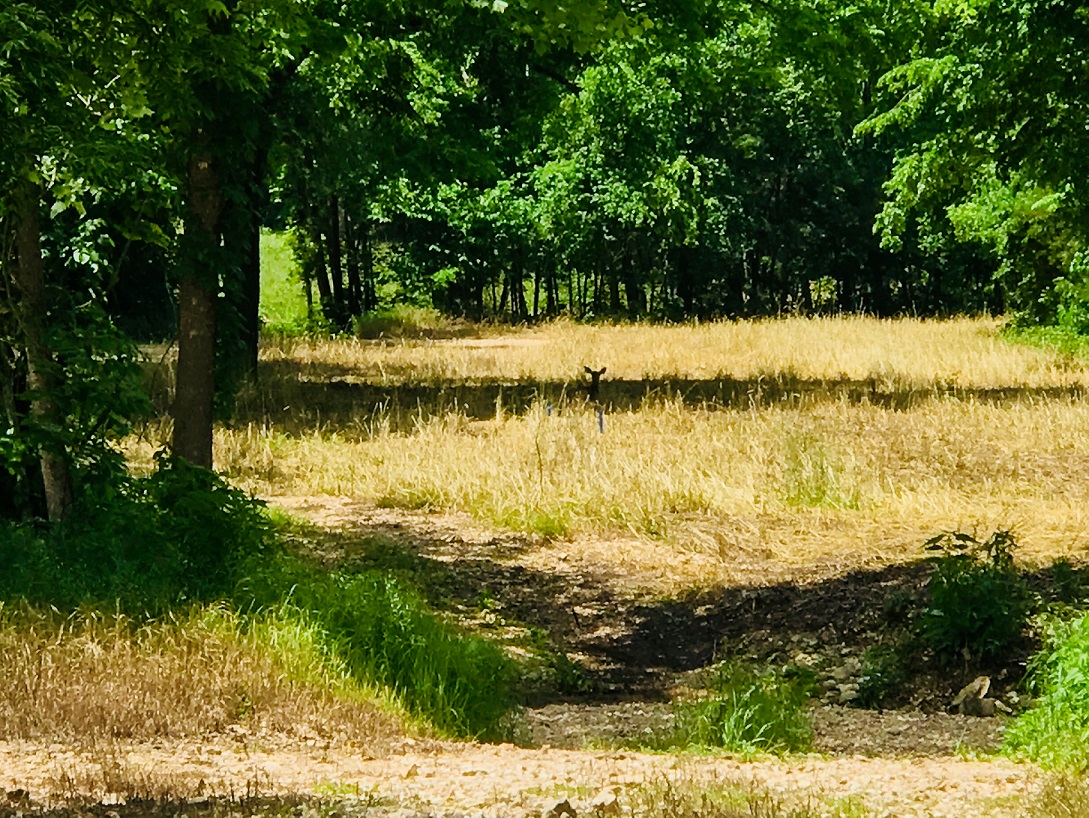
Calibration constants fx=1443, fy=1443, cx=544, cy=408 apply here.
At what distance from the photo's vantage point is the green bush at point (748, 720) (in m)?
6.53

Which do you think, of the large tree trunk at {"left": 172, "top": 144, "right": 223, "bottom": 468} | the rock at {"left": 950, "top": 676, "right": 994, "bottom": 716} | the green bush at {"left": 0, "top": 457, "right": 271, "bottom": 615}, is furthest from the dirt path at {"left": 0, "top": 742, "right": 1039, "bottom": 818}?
the large tree trunk at {"left": 172, "top": 144, "right": 223, "bottom": 468}

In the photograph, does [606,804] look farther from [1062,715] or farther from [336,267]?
[336,267]

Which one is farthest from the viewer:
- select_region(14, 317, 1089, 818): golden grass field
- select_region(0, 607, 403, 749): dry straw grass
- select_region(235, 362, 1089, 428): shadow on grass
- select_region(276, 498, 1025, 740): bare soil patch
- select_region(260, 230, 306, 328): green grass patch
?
select_region(260, 230, 306, 328): green grass patch

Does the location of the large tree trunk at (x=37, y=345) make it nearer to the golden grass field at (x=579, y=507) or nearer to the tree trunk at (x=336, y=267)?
the golden grass field at (x=579, y=507)

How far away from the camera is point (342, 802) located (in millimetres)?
4574

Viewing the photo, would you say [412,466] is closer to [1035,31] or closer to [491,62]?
[1035,31]

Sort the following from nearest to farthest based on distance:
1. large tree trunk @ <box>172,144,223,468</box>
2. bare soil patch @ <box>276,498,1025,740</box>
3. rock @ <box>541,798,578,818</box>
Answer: rock @ <box>541,798,578,818</box> → bare soil patch @ <box>276,498,1025,740</box> → large tree trunk @ <box>172,144,223,468</box>

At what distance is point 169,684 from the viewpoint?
20.9 ft

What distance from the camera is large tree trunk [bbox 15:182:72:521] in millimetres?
8695

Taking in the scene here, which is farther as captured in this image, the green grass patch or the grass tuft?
the green grass patch

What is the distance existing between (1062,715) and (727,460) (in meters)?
7.31

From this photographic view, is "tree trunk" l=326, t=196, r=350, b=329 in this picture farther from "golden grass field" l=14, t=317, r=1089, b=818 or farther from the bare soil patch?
the bare soil patch

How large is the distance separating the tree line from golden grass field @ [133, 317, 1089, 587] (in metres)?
1.79

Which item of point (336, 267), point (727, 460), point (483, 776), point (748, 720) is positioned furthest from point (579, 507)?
point (336, 267)
